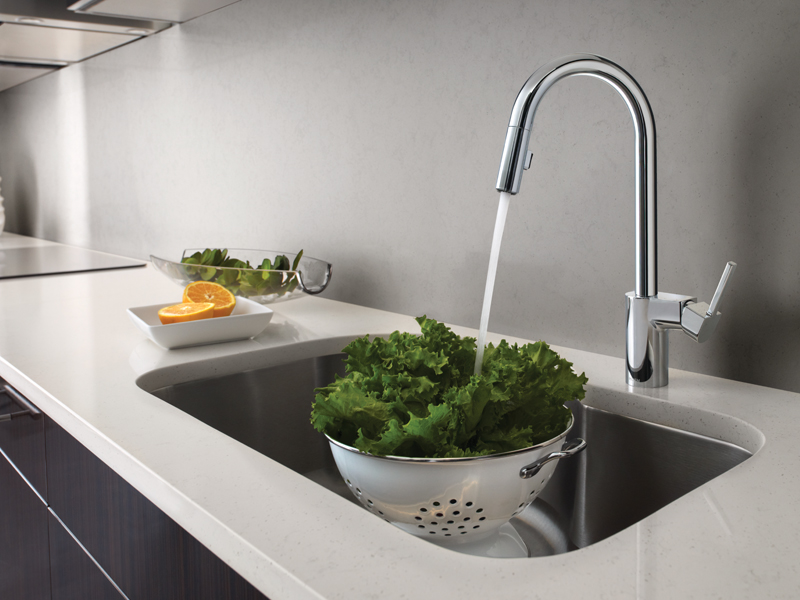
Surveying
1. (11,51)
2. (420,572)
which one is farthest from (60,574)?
(11,51)

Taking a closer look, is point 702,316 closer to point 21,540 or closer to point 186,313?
point 186,313

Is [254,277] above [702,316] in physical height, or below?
below

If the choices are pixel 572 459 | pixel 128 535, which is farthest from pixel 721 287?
pixel 128 535

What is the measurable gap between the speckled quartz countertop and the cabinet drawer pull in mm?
30

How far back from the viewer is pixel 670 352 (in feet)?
3.17

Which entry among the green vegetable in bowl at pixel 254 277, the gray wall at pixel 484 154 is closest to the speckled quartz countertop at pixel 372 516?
the gray wall at pixel 484 154

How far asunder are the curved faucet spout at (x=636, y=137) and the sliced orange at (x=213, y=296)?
2.03 ft

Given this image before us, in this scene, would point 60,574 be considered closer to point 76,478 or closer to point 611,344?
point 76,478

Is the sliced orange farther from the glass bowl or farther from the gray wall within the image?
the gray wall

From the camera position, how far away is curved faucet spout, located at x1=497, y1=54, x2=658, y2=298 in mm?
747

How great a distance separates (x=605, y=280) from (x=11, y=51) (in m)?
2.23

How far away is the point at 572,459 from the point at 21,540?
846 millimetres

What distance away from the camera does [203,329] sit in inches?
43.5

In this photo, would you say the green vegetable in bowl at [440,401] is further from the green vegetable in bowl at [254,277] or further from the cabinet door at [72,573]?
the green vegetable in bowl at [254,277]
